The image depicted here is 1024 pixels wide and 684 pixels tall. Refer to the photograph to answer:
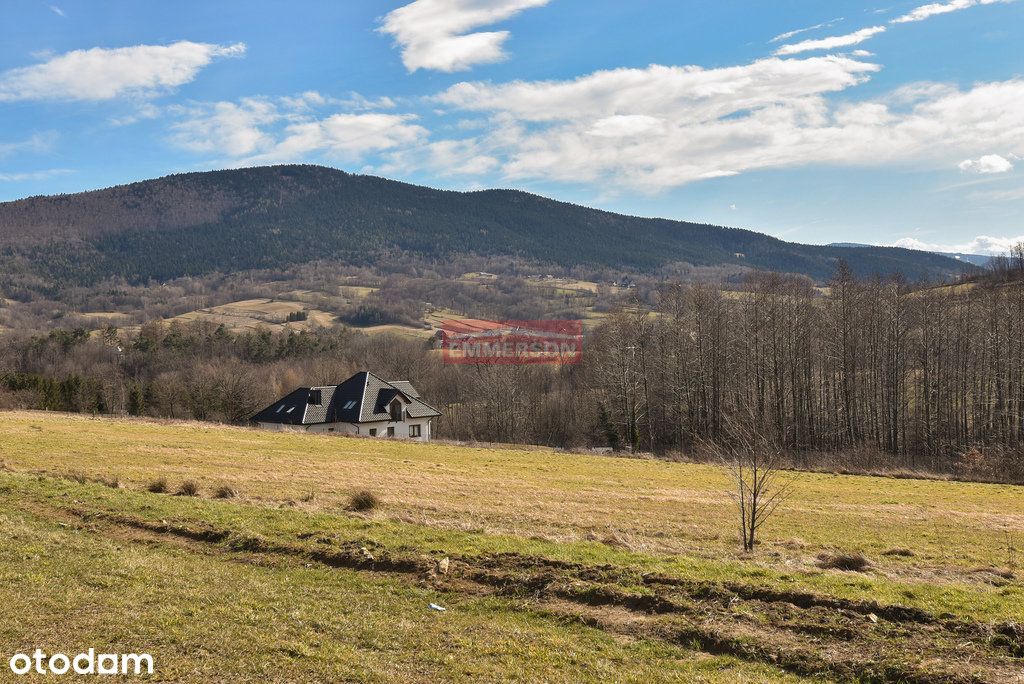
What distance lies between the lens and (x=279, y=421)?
58.3 m

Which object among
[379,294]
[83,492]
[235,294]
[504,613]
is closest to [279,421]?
[83,492]

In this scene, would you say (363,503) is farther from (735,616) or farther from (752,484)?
(752,484)

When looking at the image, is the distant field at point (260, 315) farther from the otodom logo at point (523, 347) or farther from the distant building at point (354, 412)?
the distant building at point (354, 412)

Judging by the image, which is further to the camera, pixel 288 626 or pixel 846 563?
pixel 846 563

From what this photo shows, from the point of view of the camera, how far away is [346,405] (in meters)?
59.1

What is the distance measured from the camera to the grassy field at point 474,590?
25.0ft

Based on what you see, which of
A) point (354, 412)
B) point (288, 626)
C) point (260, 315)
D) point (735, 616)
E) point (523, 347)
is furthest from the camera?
point (260, 315)

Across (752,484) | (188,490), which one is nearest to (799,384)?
(752,484)

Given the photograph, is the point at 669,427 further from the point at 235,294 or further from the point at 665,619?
the point at 235,294

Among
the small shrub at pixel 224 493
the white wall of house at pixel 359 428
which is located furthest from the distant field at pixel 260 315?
the small shrub at pixel 224 493

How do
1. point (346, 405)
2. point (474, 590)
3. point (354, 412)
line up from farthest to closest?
point (346, 405), point (354, 412), point (474, 590)

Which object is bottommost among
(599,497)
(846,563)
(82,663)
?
(599,497)

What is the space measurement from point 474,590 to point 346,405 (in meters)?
51.0

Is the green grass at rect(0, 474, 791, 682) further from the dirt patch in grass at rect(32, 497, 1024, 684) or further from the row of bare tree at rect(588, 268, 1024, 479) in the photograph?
the row of bare tree at rect(588, 268, 1024, 479)
